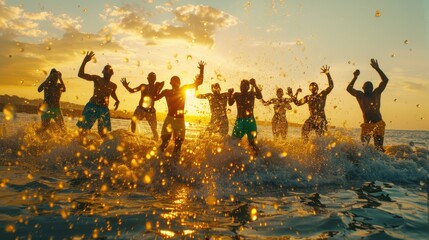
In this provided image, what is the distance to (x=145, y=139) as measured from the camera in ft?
35.3

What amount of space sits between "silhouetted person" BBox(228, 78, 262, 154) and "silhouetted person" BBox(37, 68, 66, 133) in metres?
5.84

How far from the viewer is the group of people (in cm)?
849

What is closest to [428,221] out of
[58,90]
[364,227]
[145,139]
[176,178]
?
[364,227]

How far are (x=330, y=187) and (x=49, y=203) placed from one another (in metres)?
5.94

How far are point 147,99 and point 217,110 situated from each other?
7.85ft

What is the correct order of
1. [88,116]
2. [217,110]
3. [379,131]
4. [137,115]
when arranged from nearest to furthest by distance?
1. [88,116]
2. [379,131]
3. [217,110]
4. [137,115]

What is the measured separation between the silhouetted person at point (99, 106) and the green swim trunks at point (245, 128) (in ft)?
13.3

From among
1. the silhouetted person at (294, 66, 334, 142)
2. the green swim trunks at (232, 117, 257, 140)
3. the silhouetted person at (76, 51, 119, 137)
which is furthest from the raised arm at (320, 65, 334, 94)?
the silhouetted person at (76, 51, 119, 137)

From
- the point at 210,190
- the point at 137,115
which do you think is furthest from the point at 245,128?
the point at 137,115

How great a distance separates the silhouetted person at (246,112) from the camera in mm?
9227

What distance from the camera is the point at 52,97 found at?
10711 mm

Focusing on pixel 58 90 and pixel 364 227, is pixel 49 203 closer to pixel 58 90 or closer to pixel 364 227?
→ pixel 364 227

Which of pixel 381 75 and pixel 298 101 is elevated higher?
pixel 381 75

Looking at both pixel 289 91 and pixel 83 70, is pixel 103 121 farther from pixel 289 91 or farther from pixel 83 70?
pixel 289 91
